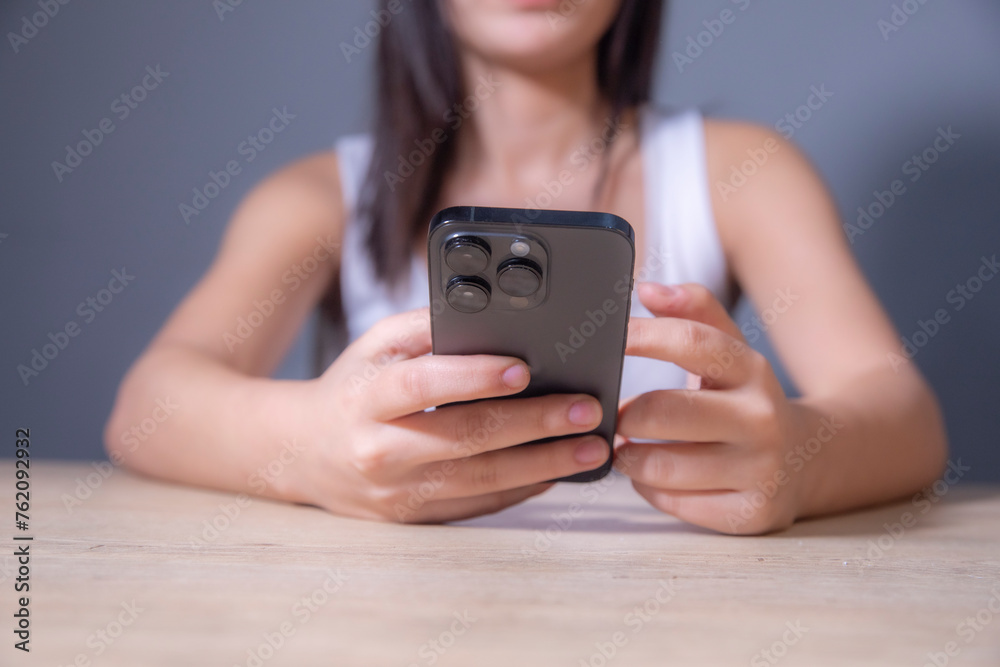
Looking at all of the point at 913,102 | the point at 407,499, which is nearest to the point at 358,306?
the point at 407,499

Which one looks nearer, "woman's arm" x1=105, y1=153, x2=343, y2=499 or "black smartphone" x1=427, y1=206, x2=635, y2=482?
"black smartphone" x1=427, y1=206, x2=635, y2=482

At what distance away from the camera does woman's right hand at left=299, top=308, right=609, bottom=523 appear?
1.41 feet

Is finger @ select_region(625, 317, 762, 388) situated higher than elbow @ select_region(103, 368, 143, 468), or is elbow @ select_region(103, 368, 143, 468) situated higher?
finger @ select_region(625, 317, 762, 388)

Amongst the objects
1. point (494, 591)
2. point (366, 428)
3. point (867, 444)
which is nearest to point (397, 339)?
point (366, 428)

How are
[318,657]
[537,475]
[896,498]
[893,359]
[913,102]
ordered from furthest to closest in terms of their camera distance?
1. [913,102]
2. [893,359]
3. [896,498]
4. [537,475]
5. [318,657]

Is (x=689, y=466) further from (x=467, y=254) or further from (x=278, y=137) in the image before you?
(x=278, y=137)

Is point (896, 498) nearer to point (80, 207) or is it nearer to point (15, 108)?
point (80, 207)

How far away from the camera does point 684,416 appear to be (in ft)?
1.49

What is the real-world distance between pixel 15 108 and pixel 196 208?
1.21 feet

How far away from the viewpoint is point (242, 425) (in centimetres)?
61

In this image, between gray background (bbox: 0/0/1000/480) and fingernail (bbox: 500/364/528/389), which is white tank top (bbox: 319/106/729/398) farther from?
fingernail (bbox: 500/364/528/389)

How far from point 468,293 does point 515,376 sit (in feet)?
0.21

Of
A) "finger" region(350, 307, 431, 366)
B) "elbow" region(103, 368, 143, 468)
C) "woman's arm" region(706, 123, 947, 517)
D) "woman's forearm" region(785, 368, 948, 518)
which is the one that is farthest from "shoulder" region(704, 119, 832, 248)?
"elbow" region(103, 368, 143, 468)

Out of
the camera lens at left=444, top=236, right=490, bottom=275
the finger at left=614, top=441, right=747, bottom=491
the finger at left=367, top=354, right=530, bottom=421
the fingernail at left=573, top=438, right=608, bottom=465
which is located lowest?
the finger at left=614, top=441, right=747, bottom=491
